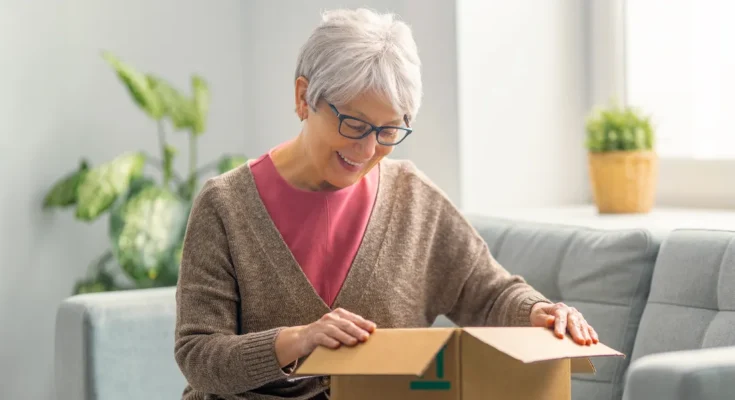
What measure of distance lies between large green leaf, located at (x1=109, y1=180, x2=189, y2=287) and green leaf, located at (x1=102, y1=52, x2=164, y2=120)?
0.78 ft

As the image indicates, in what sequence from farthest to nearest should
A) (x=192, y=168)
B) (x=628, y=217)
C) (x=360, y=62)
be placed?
1. (x=192, y=168)
2. (x=628, y=217)
3. (x=360, y=62)

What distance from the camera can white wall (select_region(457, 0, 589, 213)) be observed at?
262 centimetres

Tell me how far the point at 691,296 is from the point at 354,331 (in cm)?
74

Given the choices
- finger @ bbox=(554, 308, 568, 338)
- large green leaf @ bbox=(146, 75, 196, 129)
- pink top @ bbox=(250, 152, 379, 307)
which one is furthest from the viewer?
large green leaf @ bbox=(146, 75, 196, 129)

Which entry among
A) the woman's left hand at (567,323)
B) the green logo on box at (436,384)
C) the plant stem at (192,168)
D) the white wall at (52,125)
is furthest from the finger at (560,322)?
the white wall at (52,125)

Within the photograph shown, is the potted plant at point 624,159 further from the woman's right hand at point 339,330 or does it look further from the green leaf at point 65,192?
the green leaf at point 65,192

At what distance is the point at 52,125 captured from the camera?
10.4 feet

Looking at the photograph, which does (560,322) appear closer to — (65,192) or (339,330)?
(339,330)

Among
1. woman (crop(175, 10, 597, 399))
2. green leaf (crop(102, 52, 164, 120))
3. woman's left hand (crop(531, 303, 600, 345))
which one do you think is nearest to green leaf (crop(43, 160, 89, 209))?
green leaf (crop(102, 52, 164, 120))

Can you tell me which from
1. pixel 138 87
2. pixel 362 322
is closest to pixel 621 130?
pixel 362 322

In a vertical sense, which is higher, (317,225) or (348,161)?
(348,161)

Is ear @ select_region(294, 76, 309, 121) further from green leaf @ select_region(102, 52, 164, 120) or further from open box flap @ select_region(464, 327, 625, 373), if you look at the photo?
green leaf @ select_region(102, 52, 164, 120)

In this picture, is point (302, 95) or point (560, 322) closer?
point (560, 322)

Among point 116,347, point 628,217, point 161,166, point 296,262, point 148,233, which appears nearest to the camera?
point 296,262
